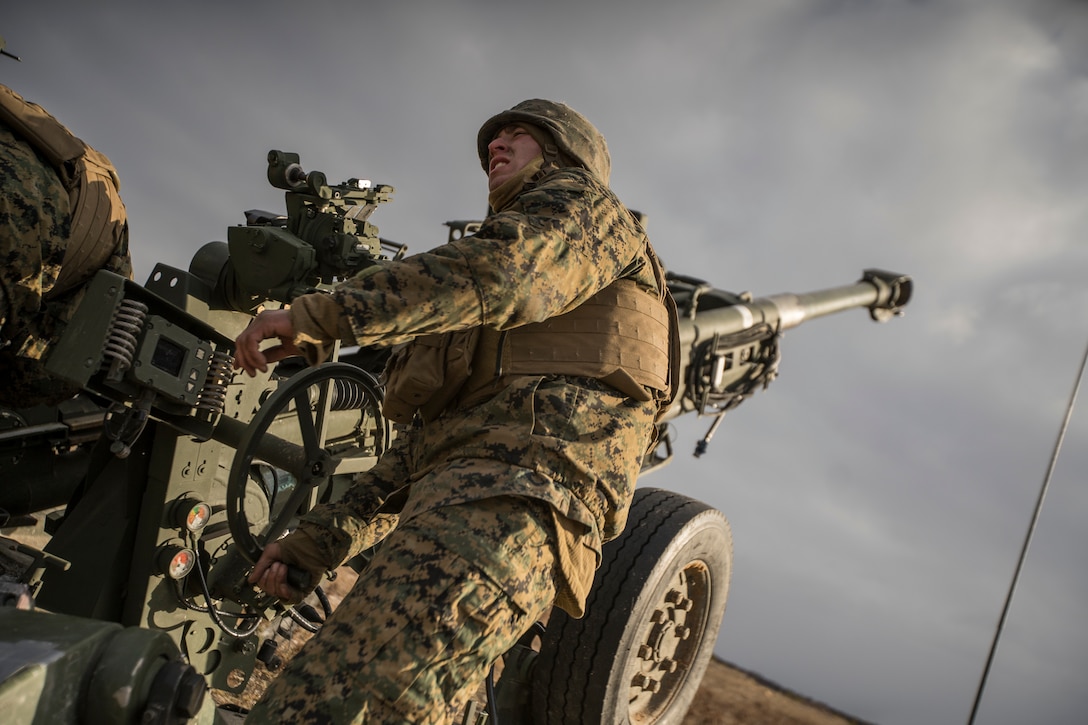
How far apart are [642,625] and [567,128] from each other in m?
2.21

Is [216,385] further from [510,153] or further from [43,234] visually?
[510,153]

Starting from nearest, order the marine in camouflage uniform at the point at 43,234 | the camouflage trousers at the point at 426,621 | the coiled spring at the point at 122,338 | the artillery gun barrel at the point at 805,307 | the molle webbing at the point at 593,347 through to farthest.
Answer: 1. the camouflage trousers at the point at 426,621
2. the molle webbing at the point at 593,347
3. the coiled spring at the point at 122,338
4. the marine in camouflage uniform at the point at 43,234
5. the artillery gun barrel at the point at 805,307

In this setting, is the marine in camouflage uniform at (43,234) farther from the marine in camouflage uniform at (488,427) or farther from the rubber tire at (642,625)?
the rubber tire at (642,625)

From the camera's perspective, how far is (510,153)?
8.07ft

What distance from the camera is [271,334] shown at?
1803mm

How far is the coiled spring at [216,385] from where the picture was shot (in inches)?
119

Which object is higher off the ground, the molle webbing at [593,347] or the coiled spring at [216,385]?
the molle webbing at [593,347]

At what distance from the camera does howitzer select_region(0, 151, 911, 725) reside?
2.75 metres

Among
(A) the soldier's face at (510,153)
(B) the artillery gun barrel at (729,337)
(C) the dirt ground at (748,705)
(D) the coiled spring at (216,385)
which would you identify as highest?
(B) the artillery gun barrel at (729,337)

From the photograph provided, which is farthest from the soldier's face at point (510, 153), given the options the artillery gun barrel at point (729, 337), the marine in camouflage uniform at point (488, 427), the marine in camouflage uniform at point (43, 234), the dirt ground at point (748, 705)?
the dirt ground at point (748, 705)

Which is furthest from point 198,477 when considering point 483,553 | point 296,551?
point 483,553

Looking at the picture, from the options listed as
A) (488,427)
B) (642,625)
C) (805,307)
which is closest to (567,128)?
(488,427)

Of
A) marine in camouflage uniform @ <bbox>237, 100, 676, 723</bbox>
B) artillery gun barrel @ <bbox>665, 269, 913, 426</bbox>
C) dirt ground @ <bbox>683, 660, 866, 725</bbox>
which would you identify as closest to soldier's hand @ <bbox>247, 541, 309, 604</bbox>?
marine in camouflage uniform @ <bbox>237, 100, 676, 723</bbox>

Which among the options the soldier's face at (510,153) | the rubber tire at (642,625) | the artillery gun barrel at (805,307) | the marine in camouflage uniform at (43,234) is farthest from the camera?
the artillery gun barrel at (805,307)
